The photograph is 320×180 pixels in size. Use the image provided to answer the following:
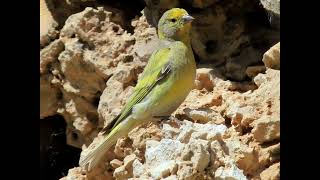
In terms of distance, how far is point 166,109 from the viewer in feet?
17.5

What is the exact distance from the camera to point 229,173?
13.9 ft

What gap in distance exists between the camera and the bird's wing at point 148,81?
5.35m

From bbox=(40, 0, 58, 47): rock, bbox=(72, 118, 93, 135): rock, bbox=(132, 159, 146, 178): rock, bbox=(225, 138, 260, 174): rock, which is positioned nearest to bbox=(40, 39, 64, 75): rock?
bbox=(40, 0, 58, 47): rock

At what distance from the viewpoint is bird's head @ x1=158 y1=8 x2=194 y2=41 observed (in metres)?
5.55

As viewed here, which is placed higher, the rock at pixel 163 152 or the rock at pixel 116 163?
the rock at pixel 163 152

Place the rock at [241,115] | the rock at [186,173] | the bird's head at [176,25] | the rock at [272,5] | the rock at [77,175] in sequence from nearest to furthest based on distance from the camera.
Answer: the rock at [186,173] → the rock at [241,115] → the rock at [272,5] → the bird's head at [176,25] → the rock at [77,175]

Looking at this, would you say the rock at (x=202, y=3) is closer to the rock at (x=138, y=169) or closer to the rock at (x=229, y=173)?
the rock at (x=138, y=169)

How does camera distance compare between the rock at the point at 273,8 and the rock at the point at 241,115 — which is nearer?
the rock at the point at 241,115

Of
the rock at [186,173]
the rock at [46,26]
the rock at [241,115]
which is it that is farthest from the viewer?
the rock at [46,26]

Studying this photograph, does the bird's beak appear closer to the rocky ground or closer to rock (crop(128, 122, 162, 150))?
the rocky ground

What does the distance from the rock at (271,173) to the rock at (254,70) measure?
47.1 inches

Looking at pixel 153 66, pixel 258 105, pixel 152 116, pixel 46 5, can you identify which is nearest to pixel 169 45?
pixel 153 66

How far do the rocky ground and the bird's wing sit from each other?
18 centimetres

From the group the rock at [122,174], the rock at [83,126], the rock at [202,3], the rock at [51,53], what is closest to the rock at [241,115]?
the rock at [122,174]
